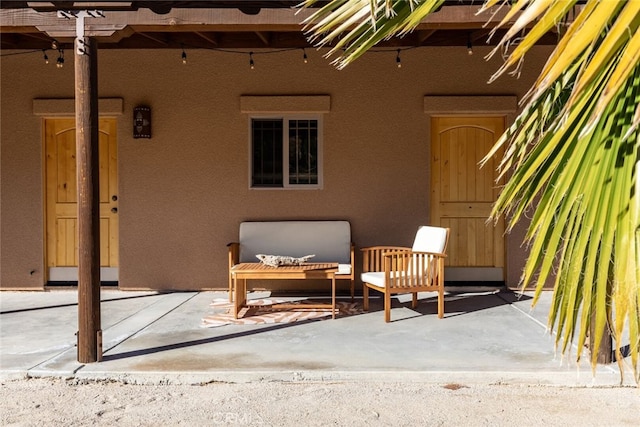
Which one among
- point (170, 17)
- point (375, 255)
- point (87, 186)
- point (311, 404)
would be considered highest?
point (170, 17)

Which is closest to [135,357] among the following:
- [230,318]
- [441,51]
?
[230,318]

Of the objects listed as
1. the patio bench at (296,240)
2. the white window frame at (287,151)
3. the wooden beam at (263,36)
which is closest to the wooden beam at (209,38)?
the wooden beam at (263,36)

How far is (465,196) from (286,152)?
2321 mm

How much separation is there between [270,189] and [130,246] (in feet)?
6.26

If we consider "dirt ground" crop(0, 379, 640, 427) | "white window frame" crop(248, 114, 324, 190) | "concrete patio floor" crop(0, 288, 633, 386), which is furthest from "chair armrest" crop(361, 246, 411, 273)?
"dirt ground" crop(0, 379, 640, 427)

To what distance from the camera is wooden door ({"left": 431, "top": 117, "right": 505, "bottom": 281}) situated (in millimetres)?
7965

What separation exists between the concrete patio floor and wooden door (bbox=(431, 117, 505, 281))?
811 millimetres

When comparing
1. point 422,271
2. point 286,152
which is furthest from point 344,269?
point 286,152

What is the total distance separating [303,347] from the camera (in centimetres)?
519

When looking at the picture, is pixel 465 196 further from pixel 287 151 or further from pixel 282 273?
pixel 282 273

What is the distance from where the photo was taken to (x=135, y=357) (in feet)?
16.1

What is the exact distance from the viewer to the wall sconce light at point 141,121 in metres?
7.88

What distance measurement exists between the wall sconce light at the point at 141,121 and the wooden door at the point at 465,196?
3563mm

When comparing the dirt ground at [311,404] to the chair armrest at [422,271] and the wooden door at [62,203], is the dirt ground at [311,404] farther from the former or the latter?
the wooden door at [62,203]
